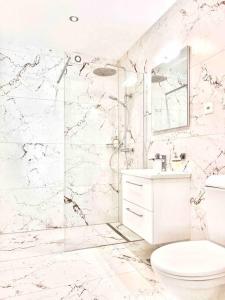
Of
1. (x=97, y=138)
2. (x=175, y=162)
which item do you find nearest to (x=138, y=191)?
(x=175, y=162)

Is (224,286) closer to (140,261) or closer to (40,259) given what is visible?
(140,261)

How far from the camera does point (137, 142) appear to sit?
285 cm

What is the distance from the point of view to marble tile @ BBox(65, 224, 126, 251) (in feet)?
8.00

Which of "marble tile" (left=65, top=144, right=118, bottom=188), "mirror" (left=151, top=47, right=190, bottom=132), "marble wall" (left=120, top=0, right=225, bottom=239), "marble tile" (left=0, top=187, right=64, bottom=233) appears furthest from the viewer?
"marble tile" (left=0, top=187, right=64, bottom=233)


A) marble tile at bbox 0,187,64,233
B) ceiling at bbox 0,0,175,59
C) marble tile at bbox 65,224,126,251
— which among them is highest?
ceiling at bbox 0,0,175,59

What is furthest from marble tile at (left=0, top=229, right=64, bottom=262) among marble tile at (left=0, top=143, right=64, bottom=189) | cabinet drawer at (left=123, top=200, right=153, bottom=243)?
cabinet drawer at (left=123, top=200, right=153, bottom=243)

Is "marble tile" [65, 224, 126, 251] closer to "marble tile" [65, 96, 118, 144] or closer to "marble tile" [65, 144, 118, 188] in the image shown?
"marble tile" [65, 144, 118, 188]

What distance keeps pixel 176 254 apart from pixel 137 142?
66.0 inches

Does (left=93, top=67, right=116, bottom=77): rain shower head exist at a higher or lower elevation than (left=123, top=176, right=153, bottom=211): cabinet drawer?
higher

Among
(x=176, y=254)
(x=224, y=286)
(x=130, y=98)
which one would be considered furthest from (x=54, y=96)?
(x=224, y=286)

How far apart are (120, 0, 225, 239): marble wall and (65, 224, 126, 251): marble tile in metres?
1.02

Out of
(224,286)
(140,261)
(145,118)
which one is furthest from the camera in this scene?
(145,118)

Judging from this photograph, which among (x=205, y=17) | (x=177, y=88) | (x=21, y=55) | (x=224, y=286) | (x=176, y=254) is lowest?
(x=224, y=286)

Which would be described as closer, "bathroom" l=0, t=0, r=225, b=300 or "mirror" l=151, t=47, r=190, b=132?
"bathroom" l=0, t=0, r=225, b=300
